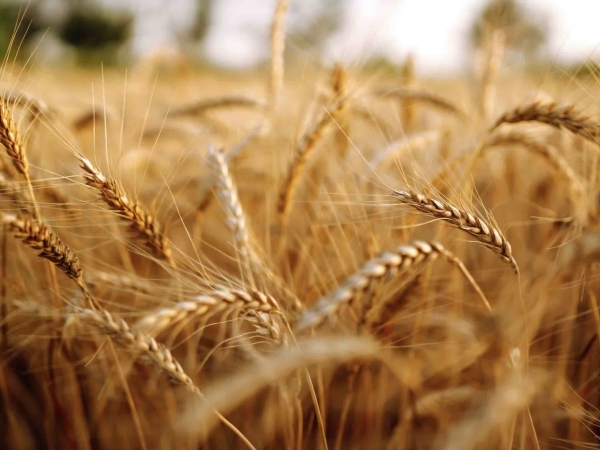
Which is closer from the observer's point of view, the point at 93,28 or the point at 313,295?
the point at 313,295

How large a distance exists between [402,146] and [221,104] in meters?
0.73

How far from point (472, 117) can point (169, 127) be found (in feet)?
3.71

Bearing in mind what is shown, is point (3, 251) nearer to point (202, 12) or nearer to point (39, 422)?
point (39, 422)

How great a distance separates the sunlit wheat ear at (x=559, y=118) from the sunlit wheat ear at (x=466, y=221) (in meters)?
0.31

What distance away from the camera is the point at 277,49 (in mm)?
1576

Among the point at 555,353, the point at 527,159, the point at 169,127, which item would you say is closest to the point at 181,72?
the point at 169,127

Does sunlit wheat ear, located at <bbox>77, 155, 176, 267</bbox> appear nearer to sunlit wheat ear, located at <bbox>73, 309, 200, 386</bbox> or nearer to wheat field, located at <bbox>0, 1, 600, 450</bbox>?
wheat field, located at <bbox>0, 1, 600, 450</bbox>

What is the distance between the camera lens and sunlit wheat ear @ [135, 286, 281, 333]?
2.23 feet

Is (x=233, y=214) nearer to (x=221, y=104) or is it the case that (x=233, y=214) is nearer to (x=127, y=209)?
(x=127, y=209)

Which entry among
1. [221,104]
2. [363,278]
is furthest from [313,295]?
[221,104]

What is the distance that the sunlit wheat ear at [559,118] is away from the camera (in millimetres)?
858

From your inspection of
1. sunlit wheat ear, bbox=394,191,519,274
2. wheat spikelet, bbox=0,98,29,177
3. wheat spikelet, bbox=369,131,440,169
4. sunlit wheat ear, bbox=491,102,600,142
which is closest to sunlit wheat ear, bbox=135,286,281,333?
sunlit wheat ear, bbox=394,191,519,274

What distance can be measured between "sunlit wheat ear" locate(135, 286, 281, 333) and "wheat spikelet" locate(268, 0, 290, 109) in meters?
1.03

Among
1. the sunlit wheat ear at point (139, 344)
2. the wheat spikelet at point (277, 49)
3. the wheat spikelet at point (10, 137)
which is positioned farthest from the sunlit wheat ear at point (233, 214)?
the wheat spikelet at point (277, 49)
